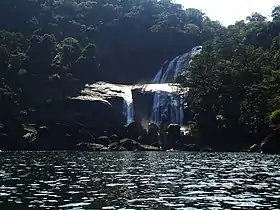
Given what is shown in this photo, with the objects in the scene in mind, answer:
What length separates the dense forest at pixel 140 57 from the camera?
77125 mm

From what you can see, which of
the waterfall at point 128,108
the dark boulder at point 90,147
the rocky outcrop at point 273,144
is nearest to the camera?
the rocky outcrop at point 273,144

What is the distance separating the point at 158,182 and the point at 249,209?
9.23 metres

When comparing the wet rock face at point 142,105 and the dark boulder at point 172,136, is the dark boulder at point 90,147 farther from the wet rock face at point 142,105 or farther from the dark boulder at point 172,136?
the wet rock face at point 142,105

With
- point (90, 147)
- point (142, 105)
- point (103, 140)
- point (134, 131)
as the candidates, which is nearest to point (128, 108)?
point (142, 105)

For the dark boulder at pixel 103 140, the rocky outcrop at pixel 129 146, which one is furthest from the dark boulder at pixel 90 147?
the dark boulder at pixel 103 140

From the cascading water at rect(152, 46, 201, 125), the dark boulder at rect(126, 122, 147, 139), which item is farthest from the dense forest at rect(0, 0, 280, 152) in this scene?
the dark boulder at rect(126, 122, 147, 139)

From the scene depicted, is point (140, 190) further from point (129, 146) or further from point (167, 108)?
point (167, 108)

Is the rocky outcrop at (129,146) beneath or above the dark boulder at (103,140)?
beneath

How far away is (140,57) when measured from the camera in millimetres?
123562

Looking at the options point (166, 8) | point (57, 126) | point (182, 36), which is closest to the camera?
point (57, 126)

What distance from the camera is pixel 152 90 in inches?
3666

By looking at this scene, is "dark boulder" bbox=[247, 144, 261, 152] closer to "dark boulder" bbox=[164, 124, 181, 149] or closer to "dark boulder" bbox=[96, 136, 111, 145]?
"dark boulder" bbox=[164, 124, 181, 149]

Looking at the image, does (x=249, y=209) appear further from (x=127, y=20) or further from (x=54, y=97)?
(x=127, y=20)

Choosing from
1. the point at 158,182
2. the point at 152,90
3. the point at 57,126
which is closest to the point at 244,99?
the point at 152,90
